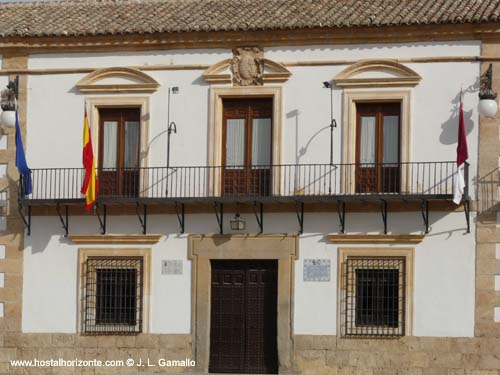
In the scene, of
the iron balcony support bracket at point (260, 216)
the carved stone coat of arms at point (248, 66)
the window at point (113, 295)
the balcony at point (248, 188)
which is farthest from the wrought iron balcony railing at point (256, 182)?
the carved stone coat of arms at point (248, 66)

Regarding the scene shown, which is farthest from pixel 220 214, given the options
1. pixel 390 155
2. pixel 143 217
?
pixel 390 155

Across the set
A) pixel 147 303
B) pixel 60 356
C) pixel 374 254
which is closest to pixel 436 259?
pixel 374 254

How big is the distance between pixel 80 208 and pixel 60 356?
247cm

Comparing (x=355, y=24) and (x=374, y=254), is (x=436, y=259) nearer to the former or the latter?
(x=374, y=254)

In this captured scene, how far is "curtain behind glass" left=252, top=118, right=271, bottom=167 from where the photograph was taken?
22.7 metres

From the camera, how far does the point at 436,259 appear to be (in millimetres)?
21719

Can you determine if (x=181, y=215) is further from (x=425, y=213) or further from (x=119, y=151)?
(x=425, y=213)

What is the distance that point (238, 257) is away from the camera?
22.5 meters

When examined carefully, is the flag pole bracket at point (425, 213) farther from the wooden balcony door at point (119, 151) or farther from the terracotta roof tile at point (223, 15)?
the wooden balcony door at point (119, 151)

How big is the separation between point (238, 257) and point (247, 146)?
6.03 feet

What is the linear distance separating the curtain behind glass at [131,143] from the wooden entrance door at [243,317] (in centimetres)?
222

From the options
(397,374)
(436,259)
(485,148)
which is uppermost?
(485,148)

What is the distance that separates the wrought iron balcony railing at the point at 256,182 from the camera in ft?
71.7

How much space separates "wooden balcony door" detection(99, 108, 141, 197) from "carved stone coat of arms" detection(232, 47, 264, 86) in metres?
1.82
